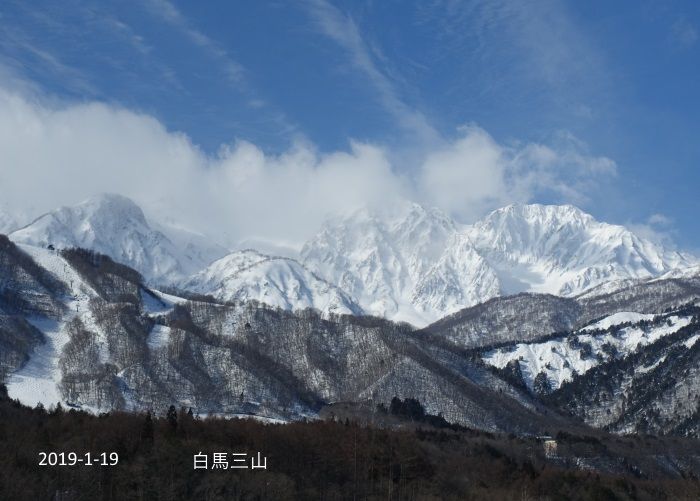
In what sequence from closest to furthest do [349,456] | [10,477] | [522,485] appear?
[10,477], [349,456], [522,485]

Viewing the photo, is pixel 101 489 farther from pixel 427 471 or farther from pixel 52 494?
pixel 427 471

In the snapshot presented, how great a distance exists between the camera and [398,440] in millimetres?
152375

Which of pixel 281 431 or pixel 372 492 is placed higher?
pixel 281 431

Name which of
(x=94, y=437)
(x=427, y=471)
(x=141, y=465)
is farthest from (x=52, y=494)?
(x=427, y=471)

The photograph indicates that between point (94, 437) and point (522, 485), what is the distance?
229ft

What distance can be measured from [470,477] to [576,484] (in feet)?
59.0

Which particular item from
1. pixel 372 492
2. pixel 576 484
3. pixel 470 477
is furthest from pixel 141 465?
pixel 576 484

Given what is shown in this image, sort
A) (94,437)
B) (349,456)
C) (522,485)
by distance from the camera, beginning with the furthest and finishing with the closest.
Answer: (522,485) < (349,456) < (94,437)

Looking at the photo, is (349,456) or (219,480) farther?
(349,456)

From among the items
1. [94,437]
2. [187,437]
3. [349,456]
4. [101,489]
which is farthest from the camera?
[349,456]

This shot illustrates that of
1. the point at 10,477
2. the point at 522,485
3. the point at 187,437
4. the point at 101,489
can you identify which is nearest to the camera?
the point at 10,477

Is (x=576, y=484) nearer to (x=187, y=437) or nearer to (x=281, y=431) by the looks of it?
(x=281, y=431)

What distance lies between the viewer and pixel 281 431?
140250 millimetres

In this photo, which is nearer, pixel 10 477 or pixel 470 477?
pixel 10 477
